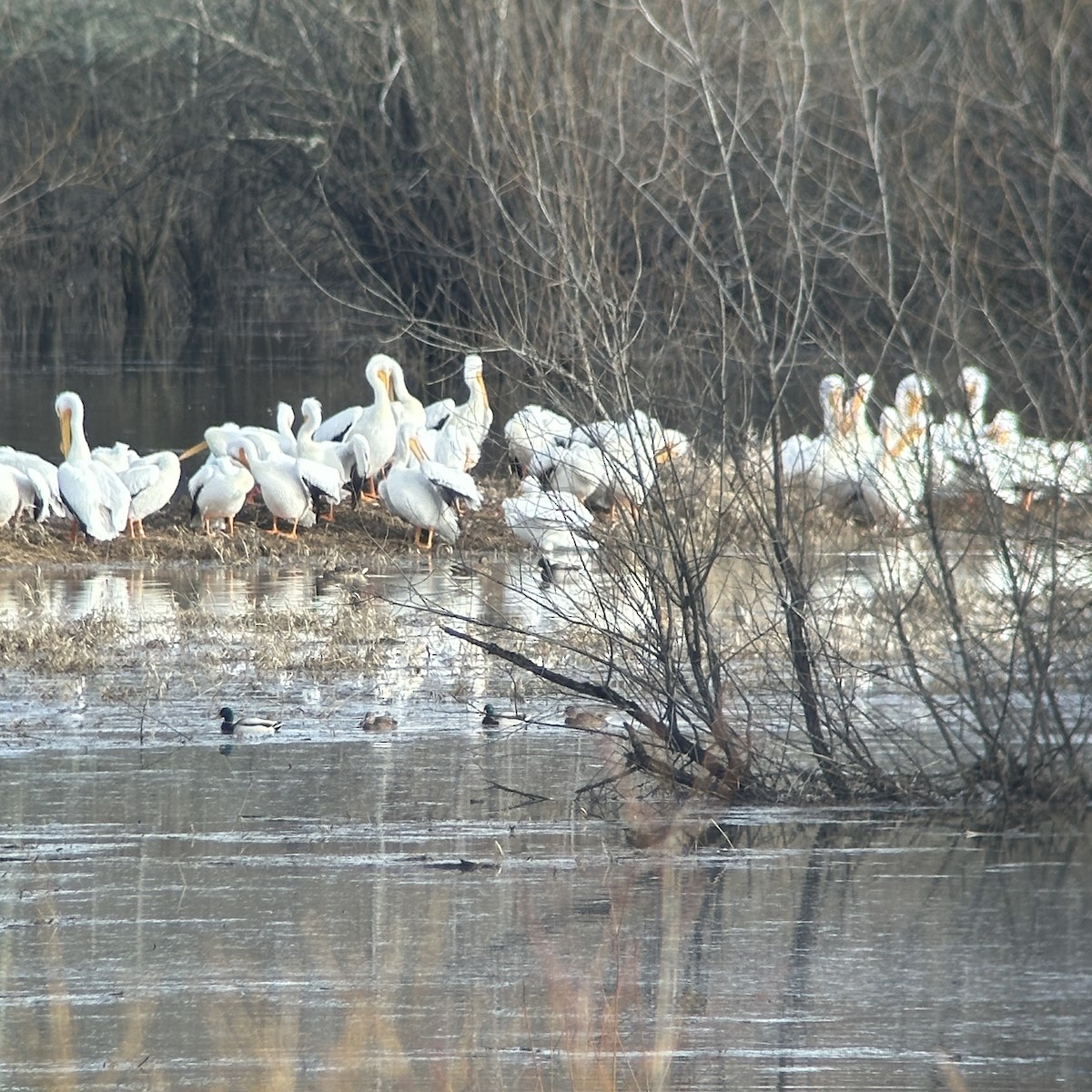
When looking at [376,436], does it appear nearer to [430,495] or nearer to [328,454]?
[328,454]

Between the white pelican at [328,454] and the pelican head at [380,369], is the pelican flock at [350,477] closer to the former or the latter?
the white pelican at [328,454]

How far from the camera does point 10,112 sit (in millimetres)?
41344

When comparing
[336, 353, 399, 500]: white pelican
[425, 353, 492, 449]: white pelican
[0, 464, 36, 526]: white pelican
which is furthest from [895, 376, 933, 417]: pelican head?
[336, 353, 399, 500]: white pelican

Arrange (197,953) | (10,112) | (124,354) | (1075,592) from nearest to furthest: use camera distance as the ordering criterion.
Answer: (197,953) → (1075,592) → (124,354) → (10,112)

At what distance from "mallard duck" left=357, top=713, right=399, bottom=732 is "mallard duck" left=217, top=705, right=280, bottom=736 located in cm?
32

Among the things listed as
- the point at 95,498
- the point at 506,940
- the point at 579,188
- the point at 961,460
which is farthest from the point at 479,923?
the point at 95,498

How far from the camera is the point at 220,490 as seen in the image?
41.7ft

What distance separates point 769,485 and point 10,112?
1487 inches

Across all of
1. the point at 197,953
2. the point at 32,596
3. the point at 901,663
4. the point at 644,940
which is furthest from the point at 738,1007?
the point at 32,596

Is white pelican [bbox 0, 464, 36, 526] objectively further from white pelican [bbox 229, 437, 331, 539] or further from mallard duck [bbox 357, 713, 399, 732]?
mallard duck [bbox 357, 713, 399, 732]

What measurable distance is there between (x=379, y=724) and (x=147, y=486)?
6.03m

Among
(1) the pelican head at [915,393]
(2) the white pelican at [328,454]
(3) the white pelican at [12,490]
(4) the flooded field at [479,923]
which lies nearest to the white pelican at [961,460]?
(1) the pelican head at [915,393]

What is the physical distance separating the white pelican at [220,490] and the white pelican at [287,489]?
0.10 meters

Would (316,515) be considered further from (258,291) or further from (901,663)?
(258,291)
